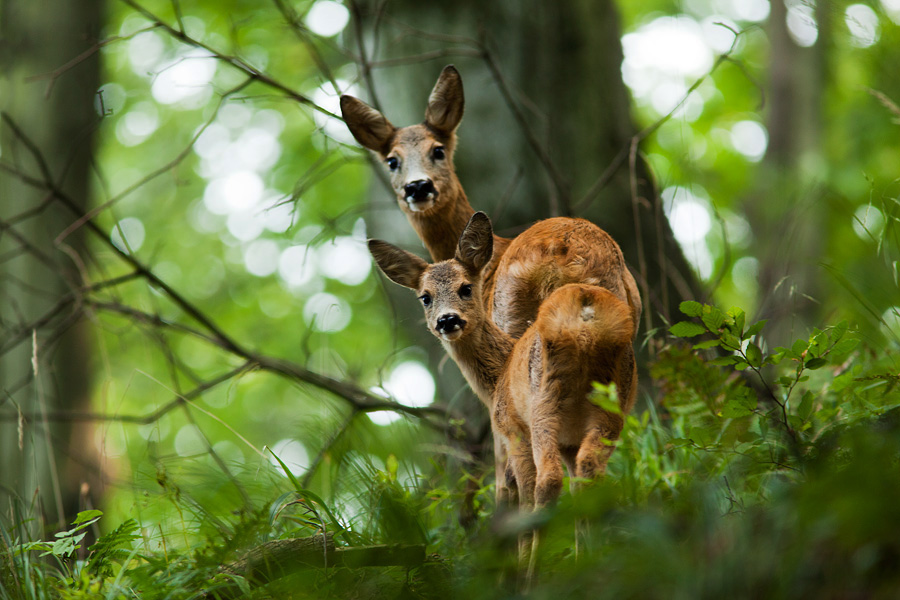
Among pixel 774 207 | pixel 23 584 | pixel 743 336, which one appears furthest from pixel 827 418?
pixel 774 207

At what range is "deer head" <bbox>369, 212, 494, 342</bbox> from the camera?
333 cm

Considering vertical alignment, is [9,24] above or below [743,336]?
above

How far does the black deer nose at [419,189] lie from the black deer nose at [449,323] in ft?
2.57

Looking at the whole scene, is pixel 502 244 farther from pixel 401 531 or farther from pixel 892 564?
pixel 892 564

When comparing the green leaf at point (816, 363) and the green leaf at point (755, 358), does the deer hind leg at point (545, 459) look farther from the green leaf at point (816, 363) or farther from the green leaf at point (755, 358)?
the green leaf at point (816, 363)

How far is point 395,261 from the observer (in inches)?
143

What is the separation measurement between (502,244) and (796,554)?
2525 mm

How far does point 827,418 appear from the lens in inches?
129

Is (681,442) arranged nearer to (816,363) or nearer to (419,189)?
(816,363)

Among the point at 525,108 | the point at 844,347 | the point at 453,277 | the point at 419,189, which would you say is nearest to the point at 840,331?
the point at 844,347

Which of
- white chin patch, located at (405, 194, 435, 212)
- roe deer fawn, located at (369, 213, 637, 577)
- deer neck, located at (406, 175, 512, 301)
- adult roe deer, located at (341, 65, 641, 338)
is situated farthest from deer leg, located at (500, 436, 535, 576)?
white chin patch, located at (405, 194, 435, 212)

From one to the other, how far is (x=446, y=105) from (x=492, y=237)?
93 centimetres

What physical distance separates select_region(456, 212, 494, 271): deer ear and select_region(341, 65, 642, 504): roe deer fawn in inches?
3.8

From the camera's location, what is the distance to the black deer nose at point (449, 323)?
10.8 ft
